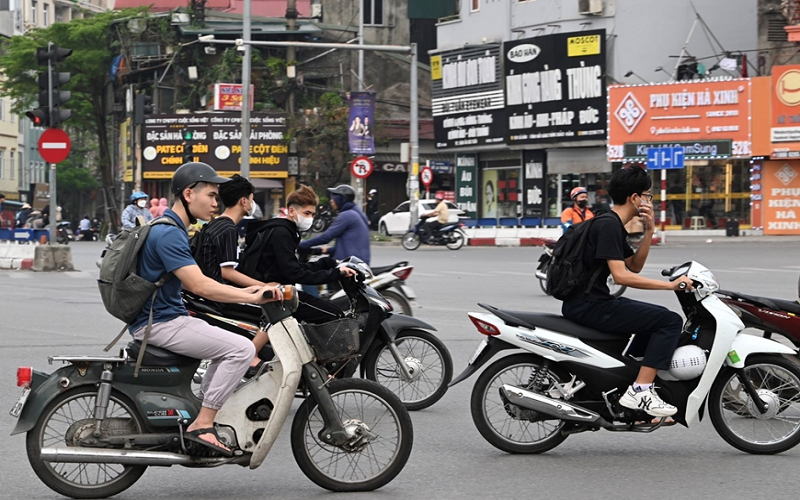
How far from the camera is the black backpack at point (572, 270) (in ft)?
21.9

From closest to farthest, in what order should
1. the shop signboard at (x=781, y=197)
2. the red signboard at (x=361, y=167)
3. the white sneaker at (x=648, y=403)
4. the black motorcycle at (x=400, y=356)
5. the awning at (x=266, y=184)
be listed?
the white sneaker at (x=648, y=403) → the black motorcycle at (x=400, y=356) → the red signboard at (x=361, y=167) → the shop signboard at (x=781, y=197) → the awning at (x=266, y=184)

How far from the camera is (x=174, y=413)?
564 cm

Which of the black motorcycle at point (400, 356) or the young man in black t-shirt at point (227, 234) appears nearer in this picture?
the young man in black t-shirt at point (227, 234)

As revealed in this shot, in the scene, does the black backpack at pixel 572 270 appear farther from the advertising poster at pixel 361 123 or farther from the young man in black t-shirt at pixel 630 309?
the advertising poster at pixel 361 123

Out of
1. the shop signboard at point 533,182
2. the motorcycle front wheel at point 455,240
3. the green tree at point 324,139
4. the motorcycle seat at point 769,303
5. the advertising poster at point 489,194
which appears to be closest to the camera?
the motorcycle seat at point 769,303

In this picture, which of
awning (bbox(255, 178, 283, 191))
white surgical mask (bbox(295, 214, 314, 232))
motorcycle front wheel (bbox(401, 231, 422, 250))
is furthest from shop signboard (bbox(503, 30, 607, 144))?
white surgical mask (bbox(295, 214, 314, 232))

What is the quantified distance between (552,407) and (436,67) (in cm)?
4286

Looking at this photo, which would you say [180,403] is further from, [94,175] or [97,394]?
[94,175]

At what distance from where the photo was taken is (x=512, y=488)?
6051 millimetres

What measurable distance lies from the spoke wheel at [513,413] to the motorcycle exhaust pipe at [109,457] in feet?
5.97

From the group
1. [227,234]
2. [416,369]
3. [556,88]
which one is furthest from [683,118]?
[227,234]

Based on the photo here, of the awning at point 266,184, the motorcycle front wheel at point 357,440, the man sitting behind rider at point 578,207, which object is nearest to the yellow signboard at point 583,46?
the awning at point 266,184

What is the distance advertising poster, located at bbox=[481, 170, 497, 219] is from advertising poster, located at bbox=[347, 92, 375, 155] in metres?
11.2

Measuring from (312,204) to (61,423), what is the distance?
3.08 m
